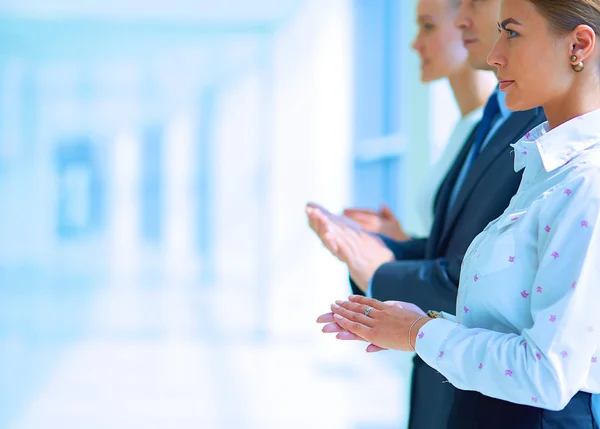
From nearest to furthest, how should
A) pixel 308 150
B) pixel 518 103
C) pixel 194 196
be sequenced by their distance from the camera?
1. pixel 518 103
2. pixel 308 150
3. pixel 194 196

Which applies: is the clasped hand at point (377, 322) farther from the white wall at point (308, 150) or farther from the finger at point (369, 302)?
the white wall at point (308, 150)

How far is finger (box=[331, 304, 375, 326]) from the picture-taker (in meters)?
1.29

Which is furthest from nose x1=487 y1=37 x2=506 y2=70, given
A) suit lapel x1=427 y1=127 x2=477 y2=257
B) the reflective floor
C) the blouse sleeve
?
the reflective floor

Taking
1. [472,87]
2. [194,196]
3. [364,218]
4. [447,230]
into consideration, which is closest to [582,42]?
[447,230]

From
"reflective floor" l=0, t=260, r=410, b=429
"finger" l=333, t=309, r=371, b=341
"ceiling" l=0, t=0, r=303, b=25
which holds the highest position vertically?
"ceiling" l=0, t=0, r=303, b=25

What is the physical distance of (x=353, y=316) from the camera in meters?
1.33

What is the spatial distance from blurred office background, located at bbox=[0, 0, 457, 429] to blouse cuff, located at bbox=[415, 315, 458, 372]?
3261 mm

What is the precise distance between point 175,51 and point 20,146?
3.71 meters

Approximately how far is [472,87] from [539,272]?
4.45 feet

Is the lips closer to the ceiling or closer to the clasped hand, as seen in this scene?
the clasped hand

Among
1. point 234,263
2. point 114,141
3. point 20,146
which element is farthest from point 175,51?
point 234,263

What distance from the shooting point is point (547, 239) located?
1.05m

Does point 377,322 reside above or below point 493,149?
below

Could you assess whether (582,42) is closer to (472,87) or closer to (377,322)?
(377,322)
